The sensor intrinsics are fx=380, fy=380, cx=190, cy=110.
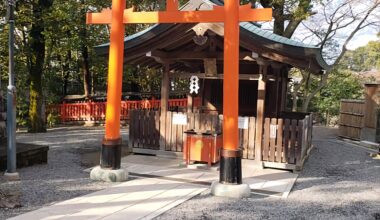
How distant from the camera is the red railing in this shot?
19578 millimetres

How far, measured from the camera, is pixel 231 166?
649 centimetres

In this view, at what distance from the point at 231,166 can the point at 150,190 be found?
1.51m

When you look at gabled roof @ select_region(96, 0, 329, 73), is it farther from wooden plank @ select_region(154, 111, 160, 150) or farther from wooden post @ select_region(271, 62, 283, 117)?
wooden post @ select_region(271, 62, 283, 117)

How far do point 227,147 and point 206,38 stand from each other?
312 centimetres

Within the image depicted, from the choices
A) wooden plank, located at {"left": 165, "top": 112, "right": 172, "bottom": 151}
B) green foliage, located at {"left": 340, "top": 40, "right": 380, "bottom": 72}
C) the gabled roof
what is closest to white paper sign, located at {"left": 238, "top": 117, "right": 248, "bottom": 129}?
the gabled roof

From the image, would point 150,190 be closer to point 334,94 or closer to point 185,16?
point 185,16

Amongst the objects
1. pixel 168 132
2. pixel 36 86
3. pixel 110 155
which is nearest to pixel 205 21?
pixel 110 155

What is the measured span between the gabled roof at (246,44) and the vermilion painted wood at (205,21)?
1.53 metres

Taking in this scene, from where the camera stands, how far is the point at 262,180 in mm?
7855

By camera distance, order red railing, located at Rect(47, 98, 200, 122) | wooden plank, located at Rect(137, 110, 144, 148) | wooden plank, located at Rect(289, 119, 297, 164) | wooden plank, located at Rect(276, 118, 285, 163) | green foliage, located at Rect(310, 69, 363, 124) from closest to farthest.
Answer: wooden plank, located at Rect(289, 119, 297, 164) < wooden plank, located at Rect(276, 118, 285, 163) < wooden plank, located at Rect(137, 110, 144, 148) < red railing, located at Rect(47, 98, 200, 122) < green foliage, located at Rect(310, 69, 363, 124)

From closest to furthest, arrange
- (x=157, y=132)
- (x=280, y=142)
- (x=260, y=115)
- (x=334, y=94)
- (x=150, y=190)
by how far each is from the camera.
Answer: (x=150, y=190), (x=280, y=142), (x=260, y=115), (x=157, y=132), (x=334, y=94)

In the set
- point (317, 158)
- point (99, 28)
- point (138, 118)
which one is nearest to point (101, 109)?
point (99, 28)

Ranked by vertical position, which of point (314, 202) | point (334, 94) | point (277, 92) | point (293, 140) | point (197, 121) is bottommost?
point (314, 202)

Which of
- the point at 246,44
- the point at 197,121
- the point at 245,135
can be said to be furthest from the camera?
the point at 197,121
